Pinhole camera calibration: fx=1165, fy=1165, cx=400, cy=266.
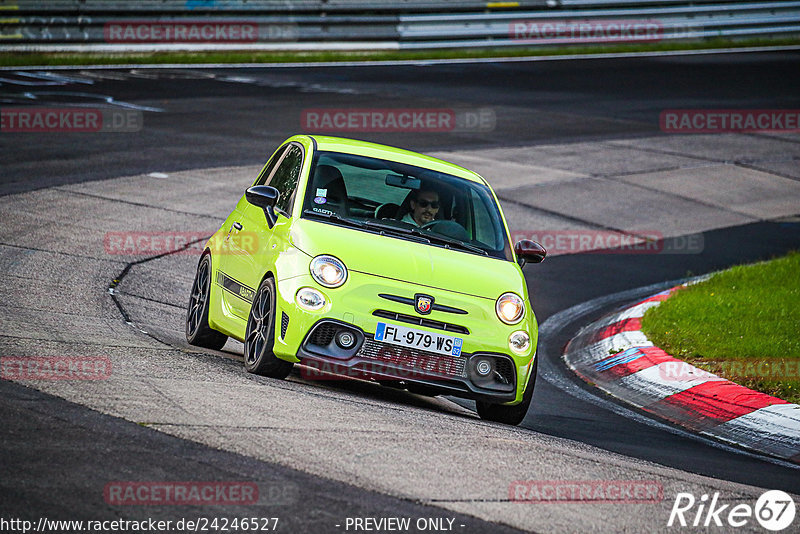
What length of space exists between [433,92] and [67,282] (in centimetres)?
1518

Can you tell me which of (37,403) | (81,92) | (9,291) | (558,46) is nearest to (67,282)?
(9,291)

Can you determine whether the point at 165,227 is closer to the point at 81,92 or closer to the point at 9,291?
the point at 9,291

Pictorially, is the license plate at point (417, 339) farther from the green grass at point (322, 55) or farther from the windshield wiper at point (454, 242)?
the green grass at point (322, 55)

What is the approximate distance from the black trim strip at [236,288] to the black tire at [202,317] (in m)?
0.19

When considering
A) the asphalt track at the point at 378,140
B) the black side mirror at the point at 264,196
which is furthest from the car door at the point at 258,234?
the asphalt track at the point at 378,140

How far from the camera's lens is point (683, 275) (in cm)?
1405

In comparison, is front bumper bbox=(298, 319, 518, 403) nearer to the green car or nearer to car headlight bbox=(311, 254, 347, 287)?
the green car

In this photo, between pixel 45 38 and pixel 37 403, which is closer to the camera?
pixel 37 403

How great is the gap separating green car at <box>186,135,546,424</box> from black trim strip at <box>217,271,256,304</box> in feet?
0.05

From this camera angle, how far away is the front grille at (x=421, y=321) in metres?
7.36
